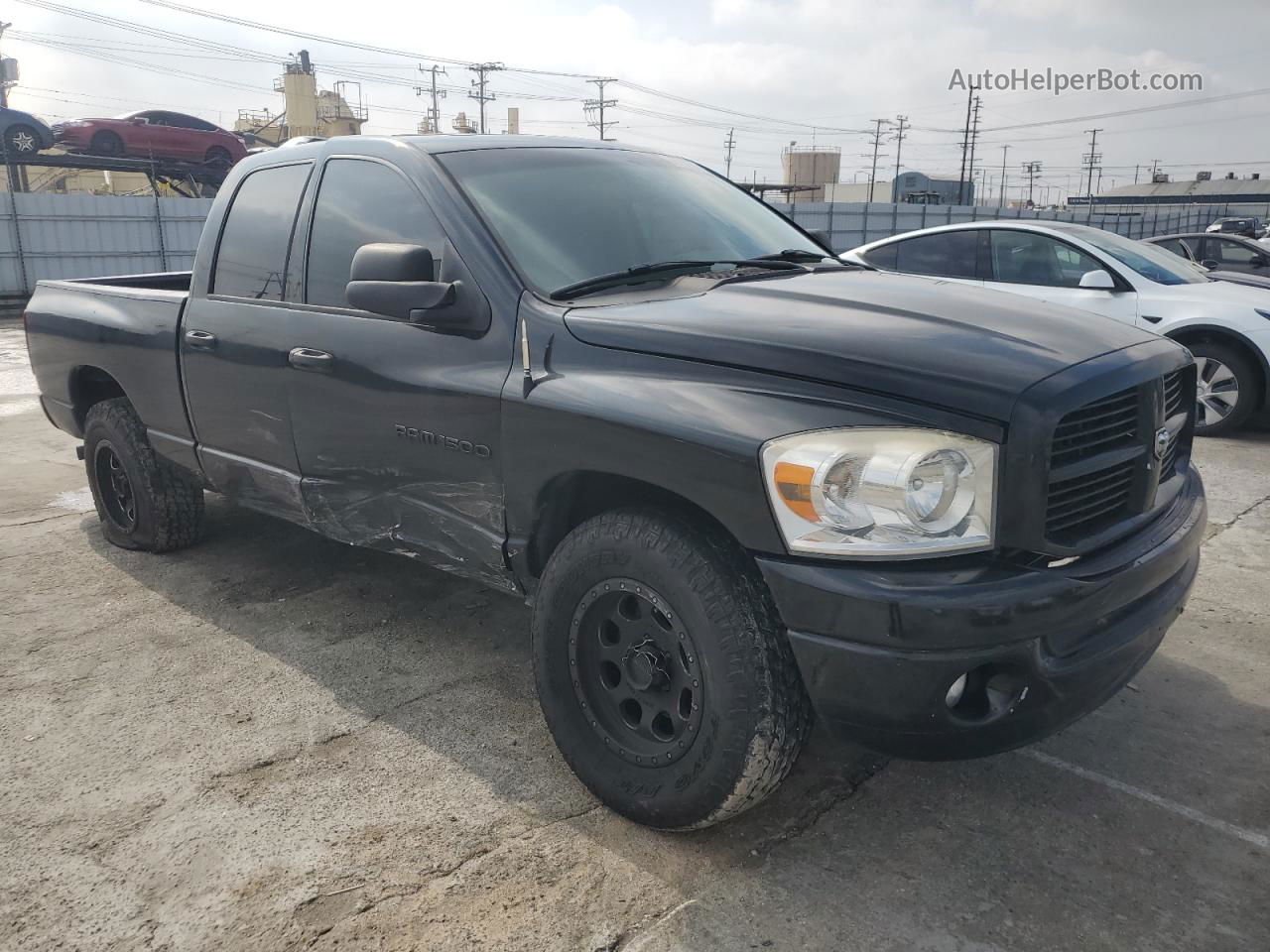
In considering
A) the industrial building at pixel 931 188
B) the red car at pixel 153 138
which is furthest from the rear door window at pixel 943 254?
the industrial building at pixel 931 188

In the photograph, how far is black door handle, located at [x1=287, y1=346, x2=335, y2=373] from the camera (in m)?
3.28

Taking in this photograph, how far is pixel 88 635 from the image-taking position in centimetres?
386

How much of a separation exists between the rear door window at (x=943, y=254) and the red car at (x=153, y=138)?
1968cm

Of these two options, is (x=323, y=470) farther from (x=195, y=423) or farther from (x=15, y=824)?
(x=15, y=824)

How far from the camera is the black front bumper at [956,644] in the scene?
2008 millimetres

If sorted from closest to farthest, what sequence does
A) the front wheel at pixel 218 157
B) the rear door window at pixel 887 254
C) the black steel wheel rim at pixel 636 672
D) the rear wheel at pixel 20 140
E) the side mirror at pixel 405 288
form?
1. the black steel wheel rim at pixel 636 672
2. the side mirror at pixel 405 288
3. the rear door window at pixel 887 254
4. the rear wheel at pixel 20 140
5. the front wheel at pixel 218 157

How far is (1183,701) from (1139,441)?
1.28 meters

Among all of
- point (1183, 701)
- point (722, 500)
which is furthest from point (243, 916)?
point (1183, 701)

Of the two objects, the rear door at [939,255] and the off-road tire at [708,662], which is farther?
the rear door at [939,255]

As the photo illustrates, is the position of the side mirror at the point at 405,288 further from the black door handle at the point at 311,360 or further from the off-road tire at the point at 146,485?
the off-road tire at the point at 146,485

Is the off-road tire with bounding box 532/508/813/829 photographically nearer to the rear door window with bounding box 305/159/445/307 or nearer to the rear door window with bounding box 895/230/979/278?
the rear door window with bounding box 305/159/445/307

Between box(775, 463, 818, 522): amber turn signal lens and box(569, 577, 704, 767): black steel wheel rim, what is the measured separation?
40 cm

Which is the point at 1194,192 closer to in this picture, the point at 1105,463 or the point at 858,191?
the point at 858,191

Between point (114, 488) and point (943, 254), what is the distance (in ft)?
20.0
